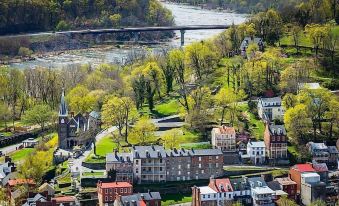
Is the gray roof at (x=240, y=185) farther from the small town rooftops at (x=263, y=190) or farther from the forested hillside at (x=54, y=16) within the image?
the forested hillside at (x=54, y=16)

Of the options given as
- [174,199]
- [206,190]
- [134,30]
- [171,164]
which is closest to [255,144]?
[171,164]

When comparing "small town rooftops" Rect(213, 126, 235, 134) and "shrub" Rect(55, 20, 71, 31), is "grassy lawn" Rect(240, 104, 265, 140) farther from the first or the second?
"shrub" Rect(55, 20, 71, 31)

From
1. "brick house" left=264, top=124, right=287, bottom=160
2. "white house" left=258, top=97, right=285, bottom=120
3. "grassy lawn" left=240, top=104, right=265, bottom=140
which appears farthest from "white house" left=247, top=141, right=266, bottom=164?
"white house" left=258, top=97, right=285, bottom=120


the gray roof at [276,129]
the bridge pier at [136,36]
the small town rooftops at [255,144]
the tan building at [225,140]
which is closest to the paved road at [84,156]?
the tan building at [225,140]

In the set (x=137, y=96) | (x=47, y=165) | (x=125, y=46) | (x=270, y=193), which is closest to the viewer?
(x=270, y=193)

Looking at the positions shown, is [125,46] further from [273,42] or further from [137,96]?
[137,96]

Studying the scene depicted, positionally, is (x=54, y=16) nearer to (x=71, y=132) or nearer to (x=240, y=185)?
(x=71, y=132)

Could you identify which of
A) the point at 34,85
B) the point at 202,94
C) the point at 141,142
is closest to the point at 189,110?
the point at 202,94
